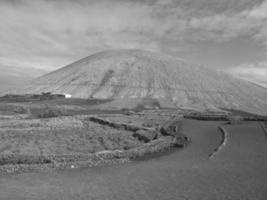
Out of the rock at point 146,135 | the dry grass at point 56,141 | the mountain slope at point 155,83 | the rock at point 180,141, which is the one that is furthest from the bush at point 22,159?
the mountain slope at point 155,83

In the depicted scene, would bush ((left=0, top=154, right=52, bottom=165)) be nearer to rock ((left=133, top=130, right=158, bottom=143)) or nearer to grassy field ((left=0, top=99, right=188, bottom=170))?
grassy field ((left=0, top=99, right=188, bottom=170))

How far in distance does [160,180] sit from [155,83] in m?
121

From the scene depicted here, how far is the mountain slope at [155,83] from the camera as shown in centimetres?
11714

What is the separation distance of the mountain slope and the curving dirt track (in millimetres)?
86001

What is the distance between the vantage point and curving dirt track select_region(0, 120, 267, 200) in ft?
41.8

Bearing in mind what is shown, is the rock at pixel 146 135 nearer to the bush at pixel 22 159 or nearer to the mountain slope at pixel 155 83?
the bush at pixel 22 159

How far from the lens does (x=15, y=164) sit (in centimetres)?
1738

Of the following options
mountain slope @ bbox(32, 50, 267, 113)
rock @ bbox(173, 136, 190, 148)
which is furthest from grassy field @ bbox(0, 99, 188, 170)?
mountain slope @ bbox(32, 50, 267, 113)

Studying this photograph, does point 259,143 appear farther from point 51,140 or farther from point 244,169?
point 51,140

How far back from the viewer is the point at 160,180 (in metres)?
15.0

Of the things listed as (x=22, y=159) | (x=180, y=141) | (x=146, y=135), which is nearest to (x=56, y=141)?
(x=22, y=159)

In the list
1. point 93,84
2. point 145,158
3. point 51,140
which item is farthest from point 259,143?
point 93,84

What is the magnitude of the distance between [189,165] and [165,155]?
365 centimetres

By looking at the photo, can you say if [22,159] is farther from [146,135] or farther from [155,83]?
[155,83]
